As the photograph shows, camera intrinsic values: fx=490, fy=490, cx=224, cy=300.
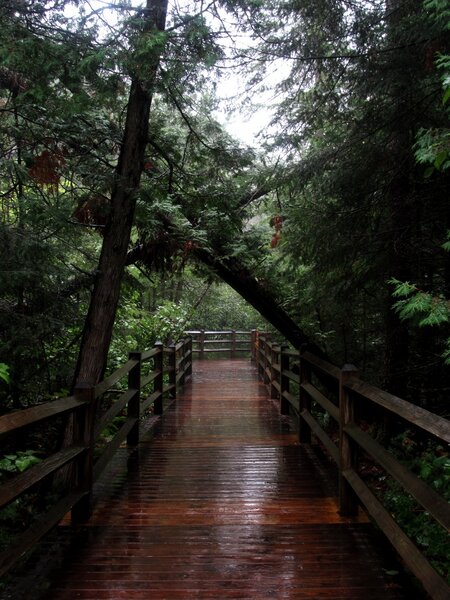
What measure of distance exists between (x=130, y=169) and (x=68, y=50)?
4.73 feet

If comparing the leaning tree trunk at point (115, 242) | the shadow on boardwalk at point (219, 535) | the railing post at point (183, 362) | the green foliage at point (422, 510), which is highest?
the leaning tree trunk at point (115, 242)

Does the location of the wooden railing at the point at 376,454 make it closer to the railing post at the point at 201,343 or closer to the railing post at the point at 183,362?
the railing post at the point at 183,362

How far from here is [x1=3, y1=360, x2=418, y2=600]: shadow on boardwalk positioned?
286 centimetres

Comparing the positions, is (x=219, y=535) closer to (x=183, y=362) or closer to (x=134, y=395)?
(x=134, y=395)

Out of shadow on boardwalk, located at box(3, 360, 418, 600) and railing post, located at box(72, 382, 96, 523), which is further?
railing post, located at box(72, 382, 96, 523)

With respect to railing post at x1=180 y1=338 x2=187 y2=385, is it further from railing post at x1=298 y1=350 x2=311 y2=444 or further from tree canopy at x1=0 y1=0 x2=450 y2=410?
railing post at x1=298 y1=350 x2=311 y2=444

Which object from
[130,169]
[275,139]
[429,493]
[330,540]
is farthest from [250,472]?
[275,139]

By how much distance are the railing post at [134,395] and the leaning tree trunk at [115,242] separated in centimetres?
37

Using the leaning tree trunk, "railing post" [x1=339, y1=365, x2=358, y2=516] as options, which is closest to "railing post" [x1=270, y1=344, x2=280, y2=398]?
the leaning tree trunk

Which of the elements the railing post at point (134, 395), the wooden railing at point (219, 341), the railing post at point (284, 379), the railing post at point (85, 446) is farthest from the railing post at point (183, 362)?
the railing post at point (85, 446)

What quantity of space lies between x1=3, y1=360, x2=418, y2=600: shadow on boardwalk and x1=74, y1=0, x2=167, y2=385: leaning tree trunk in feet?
4.18

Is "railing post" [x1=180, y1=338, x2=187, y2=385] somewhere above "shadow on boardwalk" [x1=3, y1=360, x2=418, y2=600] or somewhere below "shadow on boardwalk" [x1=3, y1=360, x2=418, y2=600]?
above

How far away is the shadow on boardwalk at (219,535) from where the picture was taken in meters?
2.86

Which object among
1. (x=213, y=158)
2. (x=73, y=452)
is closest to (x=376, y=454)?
(x=73, y=452)
